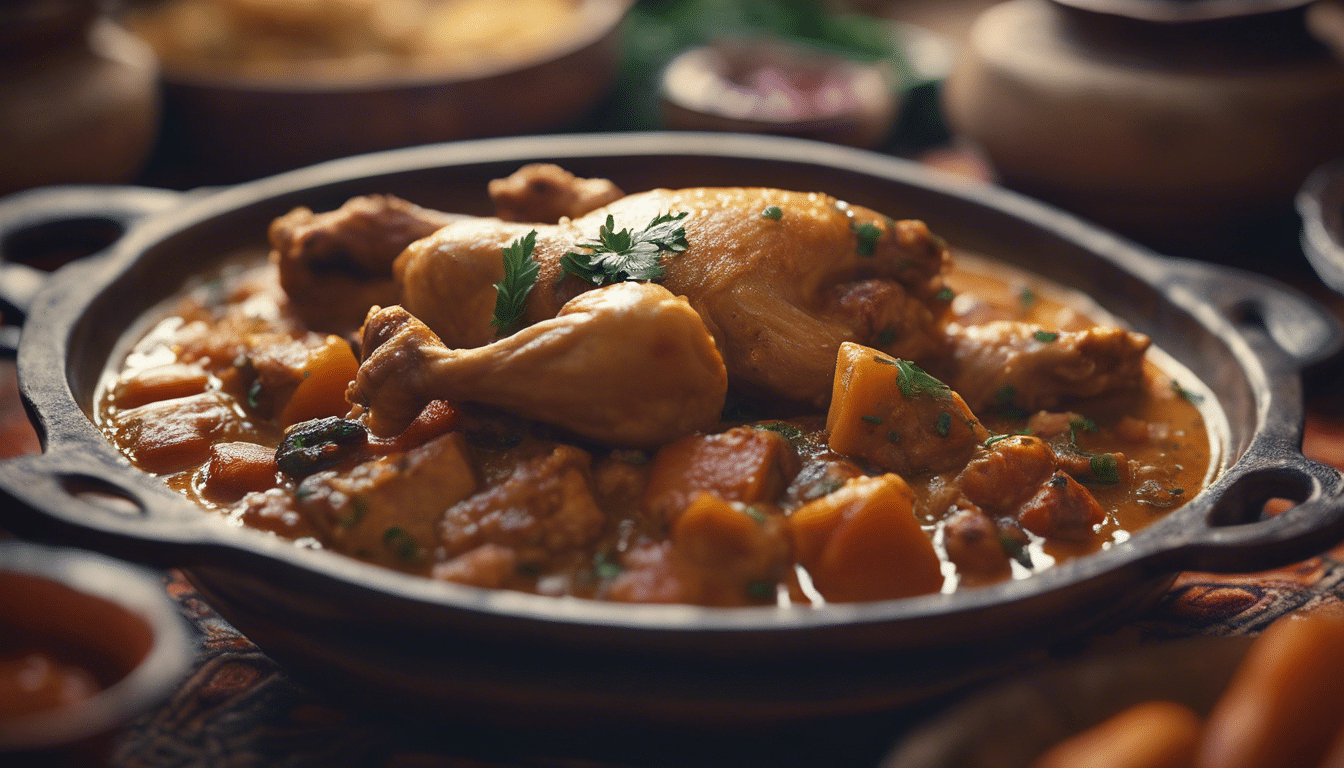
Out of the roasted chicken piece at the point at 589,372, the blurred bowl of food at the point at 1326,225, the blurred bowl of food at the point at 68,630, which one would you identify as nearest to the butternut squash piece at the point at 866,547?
the roasted chicken piece at the point at 589,372

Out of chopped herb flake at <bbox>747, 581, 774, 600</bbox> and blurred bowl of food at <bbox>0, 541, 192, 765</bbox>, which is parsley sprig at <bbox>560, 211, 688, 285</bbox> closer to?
chopped herb flake at <bbox>747, 581, 774, 600</bbox>

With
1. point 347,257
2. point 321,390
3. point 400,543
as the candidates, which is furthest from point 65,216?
point 400,543

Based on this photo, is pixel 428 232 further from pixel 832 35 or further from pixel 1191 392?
pixel 832 35

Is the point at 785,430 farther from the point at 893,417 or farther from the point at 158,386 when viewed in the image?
the point at 158,386

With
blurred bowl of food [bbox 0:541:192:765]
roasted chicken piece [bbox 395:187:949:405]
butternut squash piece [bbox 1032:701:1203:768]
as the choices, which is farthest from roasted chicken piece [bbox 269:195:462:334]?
butternut squash piece [bbox 1032:701:1203:768]

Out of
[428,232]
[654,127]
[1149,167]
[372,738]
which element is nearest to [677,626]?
[372,738]
